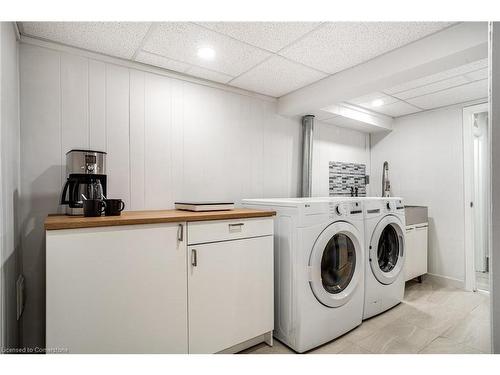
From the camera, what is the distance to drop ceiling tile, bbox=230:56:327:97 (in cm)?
206

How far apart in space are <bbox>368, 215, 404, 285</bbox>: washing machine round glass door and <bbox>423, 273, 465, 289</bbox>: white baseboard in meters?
1.02

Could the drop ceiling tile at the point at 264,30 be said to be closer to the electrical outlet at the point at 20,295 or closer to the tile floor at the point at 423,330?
the electrical outlet at the point at 20,295

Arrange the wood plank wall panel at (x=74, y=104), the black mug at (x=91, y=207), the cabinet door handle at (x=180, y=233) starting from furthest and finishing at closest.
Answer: the wood plank wall panel at (x=74, y=104) < the cabinet door handle at (x=180, y=233) < the black mug at (x=91, y=207)

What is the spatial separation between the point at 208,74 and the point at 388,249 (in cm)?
236

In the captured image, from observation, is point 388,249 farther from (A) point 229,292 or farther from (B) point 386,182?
(A) point 229,292

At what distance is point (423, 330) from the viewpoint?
2.13m

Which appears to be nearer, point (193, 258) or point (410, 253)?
point (193, 258)

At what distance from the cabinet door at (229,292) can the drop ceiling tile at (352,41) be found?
1.33 metres

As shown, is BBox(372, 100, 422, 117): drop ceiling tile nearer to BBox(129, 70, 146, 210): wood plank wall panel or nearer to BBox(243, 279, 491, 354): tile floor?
BBox(243, 279, 491, 354): tile floor

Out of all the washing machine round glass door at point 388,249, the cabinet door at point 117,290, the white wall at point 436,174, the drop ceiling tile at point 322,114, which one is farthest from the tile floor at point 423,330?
the drop ceiling tile at point 322,114

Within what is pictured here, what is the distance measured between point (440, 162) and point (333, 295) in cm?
234

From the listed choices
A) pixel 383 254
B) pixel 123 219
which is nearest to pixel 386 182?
pixel 383 254

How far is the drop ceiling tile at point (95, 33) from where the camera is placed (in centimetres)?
155
